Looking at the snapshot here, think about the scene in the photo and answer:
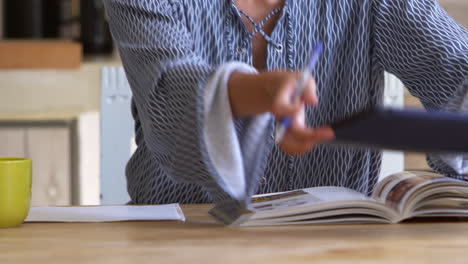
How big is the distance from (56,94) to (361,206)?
2.17 m

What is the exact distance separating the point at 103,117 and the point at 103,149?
0.07 meters

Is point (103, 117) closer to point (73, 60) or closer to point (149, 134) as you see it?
point (149, 134)

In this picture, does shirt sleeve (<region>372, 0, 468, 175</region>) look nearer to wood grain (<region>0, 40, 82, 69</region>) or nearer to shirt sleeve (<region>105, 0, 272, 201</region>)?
shirt sleeve (<region>105, 0, 272, 201</region>)

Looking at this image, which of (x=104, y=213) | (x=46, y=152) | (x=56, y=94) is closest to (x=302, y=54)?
(x=104, y=213)

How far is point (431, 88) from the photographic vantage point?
4.27ft

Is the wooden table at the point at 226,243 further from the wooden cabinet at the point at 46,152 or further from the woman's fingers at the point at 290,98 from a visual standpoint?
the wooden cabinet at the point at 46,152

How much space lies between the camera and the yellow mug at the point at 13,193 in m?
0.99

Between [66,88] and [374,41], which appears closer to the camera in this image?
[374,41]

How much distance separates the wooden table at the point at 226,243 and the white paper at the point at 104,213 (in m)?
0.03

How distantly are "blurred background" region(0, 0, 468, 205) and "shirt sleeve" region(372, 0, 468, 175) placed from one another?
1.61 metres

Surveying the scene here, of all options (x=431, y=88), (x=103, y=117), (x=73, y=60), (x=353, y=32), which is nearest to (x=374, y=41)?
(x=353, y=32)

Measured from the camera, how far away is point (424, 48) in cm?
130

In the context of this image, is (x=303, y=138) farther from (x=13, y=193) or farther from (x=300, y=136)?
(x=13, y=193)

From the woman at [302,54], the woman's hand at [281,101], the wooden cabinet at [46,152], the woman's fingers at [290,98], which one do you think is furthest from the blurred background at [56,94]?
the woman's fingers at [290,98]
